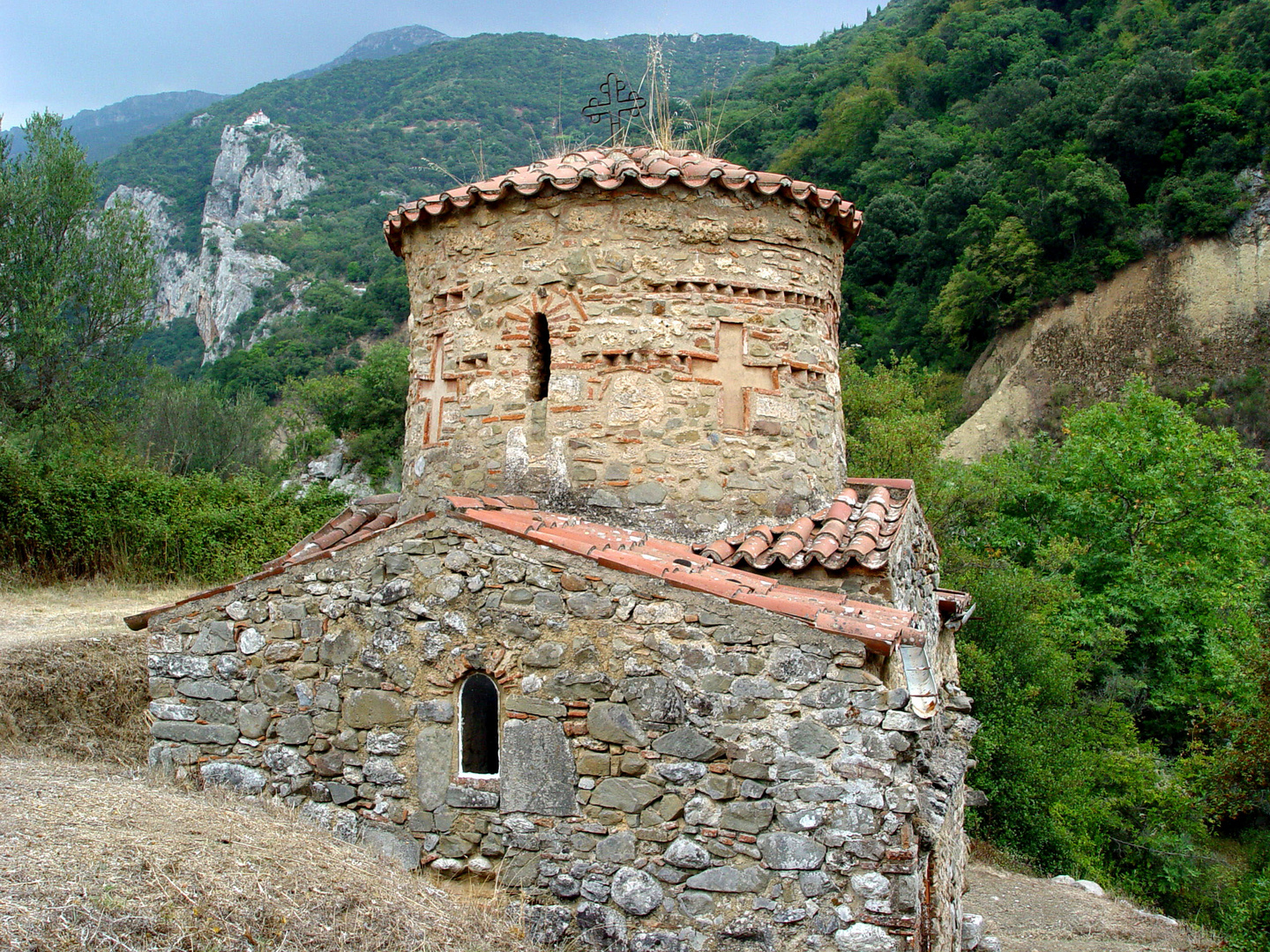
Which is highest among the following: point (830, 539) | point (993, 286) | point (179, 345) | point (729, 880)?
point (993, 286)

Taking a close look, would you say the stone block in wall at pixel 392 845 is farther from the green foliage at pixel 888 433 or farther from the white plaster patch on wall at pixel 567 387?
the green foliage at pixel 888 433

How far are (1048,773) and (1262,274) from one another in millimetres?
23380

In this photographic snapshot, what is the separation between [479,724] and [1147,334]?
106 ft

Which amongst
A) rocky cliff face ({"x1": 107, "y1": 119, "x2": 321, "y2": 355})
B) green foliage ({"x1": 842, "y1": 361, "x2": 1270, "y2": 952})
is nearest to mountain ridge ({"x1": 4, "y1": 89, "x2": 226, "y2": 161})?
rocky cliff face ({"x1": 107, "y1": 119, "x2": 321, "y2": 355})

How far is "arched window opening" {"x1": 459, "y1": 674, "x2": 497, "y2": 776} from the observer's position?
19.6 feet

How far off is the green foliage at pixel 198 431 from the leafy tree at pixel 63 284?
2595mm

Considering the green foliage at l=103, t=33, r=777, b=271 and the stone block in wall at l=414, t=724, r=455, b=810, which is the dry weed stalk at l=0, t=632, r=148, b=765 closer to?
the stone block in wall at l=414, t=724, r=455, b=810

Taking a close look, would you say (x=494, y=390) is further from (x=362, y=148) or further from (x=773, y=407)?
(x=362, y=148)

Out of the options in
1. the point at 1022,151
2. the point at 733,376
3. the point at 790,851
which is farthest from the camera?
the point at 1022,151

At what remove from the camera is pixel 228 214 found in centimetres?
5919

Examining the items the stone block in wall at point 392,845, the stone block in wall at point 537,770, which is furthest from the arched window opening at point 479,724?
the stone block in wall at point 392,845

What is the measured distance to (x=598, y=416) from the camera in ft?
23.9

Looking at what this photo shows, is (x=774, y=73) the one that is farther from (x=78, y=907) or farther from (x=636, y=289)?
(x=78, y=907)

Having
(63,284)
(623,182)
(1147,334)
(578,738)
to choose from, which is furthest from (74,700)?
(1147,334)
